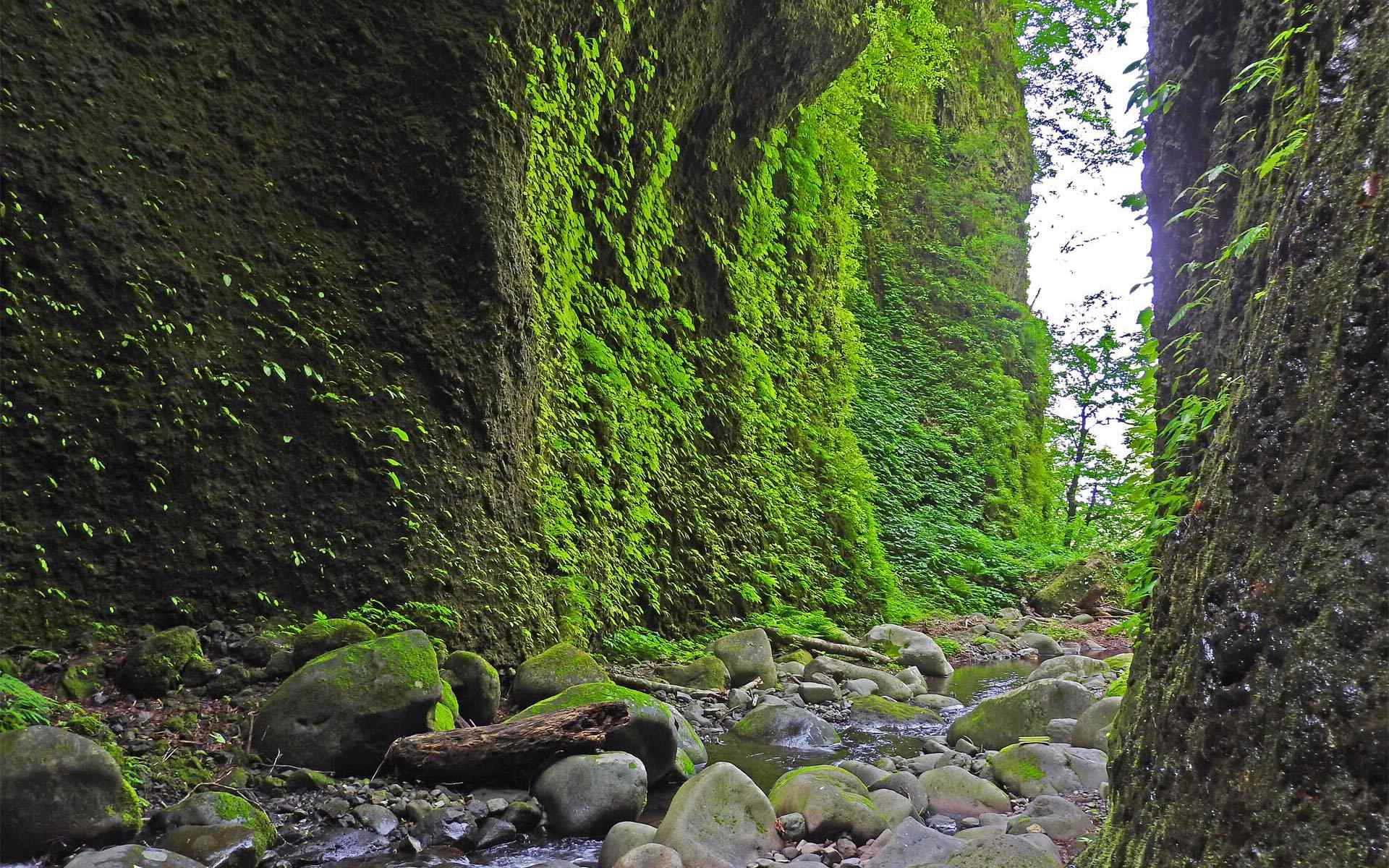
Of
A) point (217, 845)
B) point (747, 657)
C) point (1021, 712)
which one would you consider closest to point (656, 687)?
point (747, 657)

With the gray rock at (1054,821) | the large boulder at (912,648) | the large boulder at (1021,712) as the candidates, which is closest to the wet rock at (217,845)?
the gray rock at (1054,821)

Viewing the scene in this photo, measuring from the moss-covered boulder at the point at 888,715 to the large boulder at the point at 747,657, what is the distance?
1.07 meters

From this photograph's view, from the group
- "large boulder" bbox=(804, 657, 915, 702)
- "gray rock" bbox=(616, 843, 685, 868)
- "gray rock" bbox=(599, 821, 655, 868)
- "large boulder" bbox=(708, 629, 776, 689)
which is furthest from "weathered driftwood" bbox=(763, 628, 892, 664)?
"gray rock" bbox=(616, 843, 685, 868)

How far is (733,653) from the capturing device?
820 centimetres

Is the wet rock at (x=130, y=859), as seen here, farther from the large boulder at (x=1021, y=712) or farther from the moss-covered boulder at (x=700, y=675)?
the large boulder at (x=1021, y=712)

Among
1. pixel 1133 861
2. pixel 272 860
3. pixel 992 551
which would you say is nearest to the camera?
pixel 1133 861

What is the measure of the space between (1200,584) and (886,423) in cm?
1508

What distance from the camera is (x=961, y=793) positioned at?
15.0 feet

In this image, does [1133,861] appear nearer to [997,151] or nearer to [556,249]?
[556,249]

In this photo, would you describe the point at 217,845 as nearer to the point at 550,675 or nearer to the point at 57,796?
the point at 57,796

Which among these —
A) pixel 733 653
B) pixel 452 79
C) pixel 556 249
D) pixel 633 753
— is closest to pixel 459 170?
pixel 452 79

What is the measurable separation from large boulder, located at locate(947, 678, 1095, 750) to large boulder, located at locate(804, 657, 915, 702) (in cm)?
199

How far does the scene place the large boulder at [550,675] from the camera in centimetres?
563

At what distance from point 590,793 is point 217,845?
5.54ft
